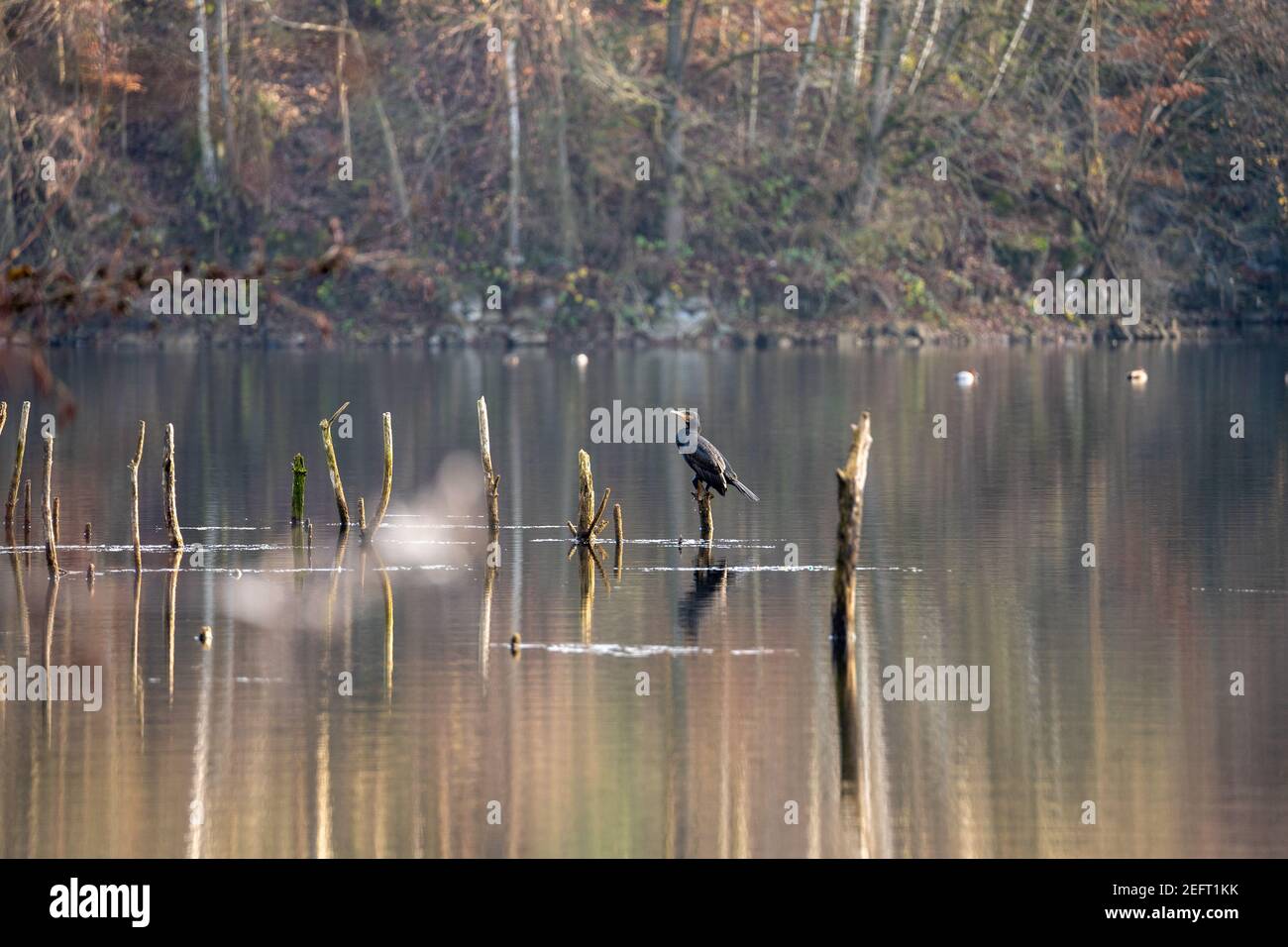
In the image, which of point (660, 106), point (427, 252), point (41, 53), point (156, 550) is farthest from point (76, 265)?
point (156, 550)

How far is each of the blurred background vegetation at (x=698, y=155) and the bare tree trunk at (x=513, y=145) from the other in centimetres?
9

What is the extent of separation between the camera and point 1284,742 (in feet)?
53.2

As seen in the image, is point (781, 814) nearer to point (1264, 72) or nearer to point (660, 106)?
point (660, 106)

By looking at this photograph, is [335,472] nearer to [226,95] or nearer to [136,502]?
[136,502]

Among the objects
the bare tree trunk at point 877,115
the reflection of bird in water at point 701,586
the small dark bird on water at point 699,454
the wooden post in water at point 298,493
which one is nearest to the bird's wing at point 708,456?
the small dark bird on water at point 699,454

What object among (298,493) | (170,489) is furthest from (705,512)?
(170,489)

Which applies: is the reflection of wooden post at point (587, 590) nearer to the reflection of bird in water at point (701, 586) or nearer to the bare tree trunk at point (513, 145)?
the reflection of bird in water at point (701, 586)

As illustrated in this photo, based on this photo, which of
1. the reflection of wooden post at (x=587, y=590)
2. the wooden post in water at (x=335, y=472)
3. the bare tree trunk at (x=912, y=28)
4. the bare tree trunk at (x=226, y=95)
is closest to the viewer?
the reflection of wooden post at (x=587, y=590)

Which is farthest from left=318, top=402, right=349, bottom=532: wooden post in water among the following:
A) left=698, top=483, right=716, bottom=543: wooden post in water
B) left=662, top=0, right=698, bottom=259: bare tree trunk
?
left=662, top=0, right=698, bottom=259: bare tree trunk

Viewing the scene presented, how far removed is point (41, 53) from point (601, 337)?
18.1 metres

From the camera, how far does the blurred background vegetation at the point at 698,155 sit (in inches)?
2552

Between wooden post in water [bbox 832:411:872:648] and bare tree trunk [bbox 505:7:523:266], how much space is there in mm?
45505

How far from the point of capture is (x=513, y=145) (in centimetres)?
6481

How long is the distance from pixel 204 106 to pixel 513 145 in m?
9.20
